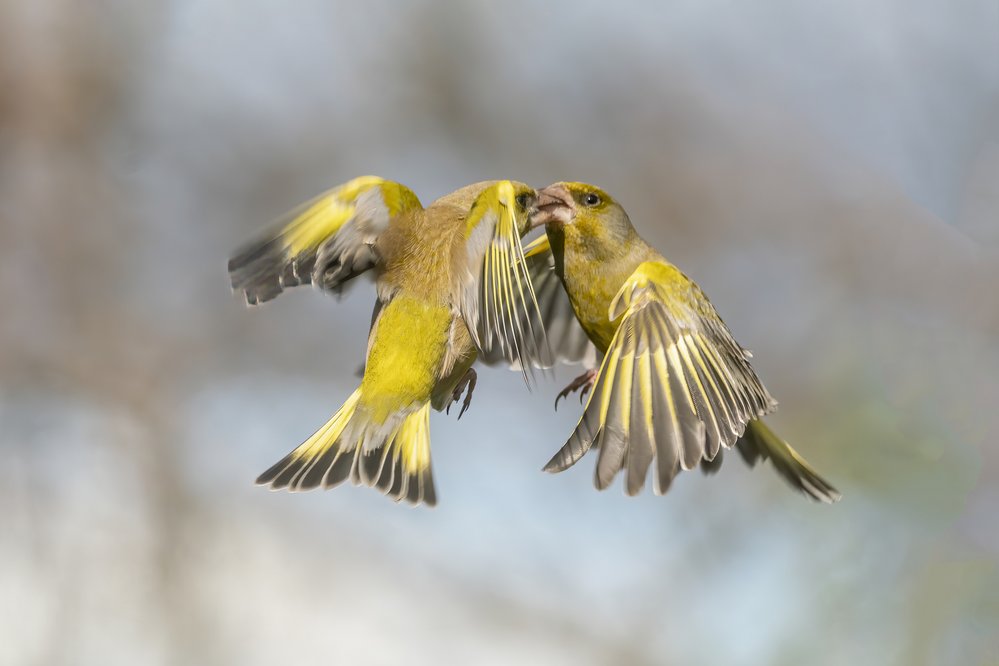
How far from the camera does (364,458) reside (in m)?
2.53

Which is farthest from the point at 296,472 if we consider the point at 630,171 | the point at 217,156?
the point at 217,156

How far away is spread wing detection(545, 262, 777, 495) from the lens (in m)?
2.15

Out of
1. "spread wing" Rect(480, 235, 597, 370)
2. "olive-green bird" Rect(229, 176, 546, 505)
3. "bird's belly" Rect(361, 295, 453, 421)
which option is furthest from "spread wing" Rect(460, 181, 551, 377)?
"spread wing" Rect(480, 235, 597, 370)

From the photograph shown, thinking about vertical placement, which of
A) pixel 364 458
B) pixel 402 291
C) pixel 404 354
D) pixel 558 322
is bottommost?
pixel 364 458

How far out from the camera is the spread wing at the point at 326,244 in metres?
2.38

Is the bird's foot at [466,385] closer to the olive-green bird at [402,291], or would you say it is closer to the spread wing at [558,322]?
the olive-green bird at [402,291]

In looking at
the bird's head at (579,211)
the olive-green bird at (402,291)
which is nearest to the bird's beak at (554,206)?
the bird's head at (579,211)

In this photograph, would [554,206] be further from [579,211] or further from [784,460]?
[784,460]

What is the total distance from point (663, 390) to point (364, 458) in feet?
2.44

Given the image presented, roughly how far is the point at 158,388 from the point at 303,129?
1920 millimetres

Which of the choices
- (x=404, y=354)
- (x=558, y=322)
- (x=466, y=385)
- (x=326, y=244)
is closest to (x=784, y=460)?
(x=558, y=322)

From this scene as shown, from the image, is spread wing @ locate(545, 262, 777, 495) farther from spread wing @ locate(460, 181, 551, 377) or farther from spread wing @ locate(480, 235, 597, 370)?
spread wing @ locate(480, 235, 597, 370)

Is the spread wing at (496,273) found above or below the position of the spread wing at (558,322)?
below

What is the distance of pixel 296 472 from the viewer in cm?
241
